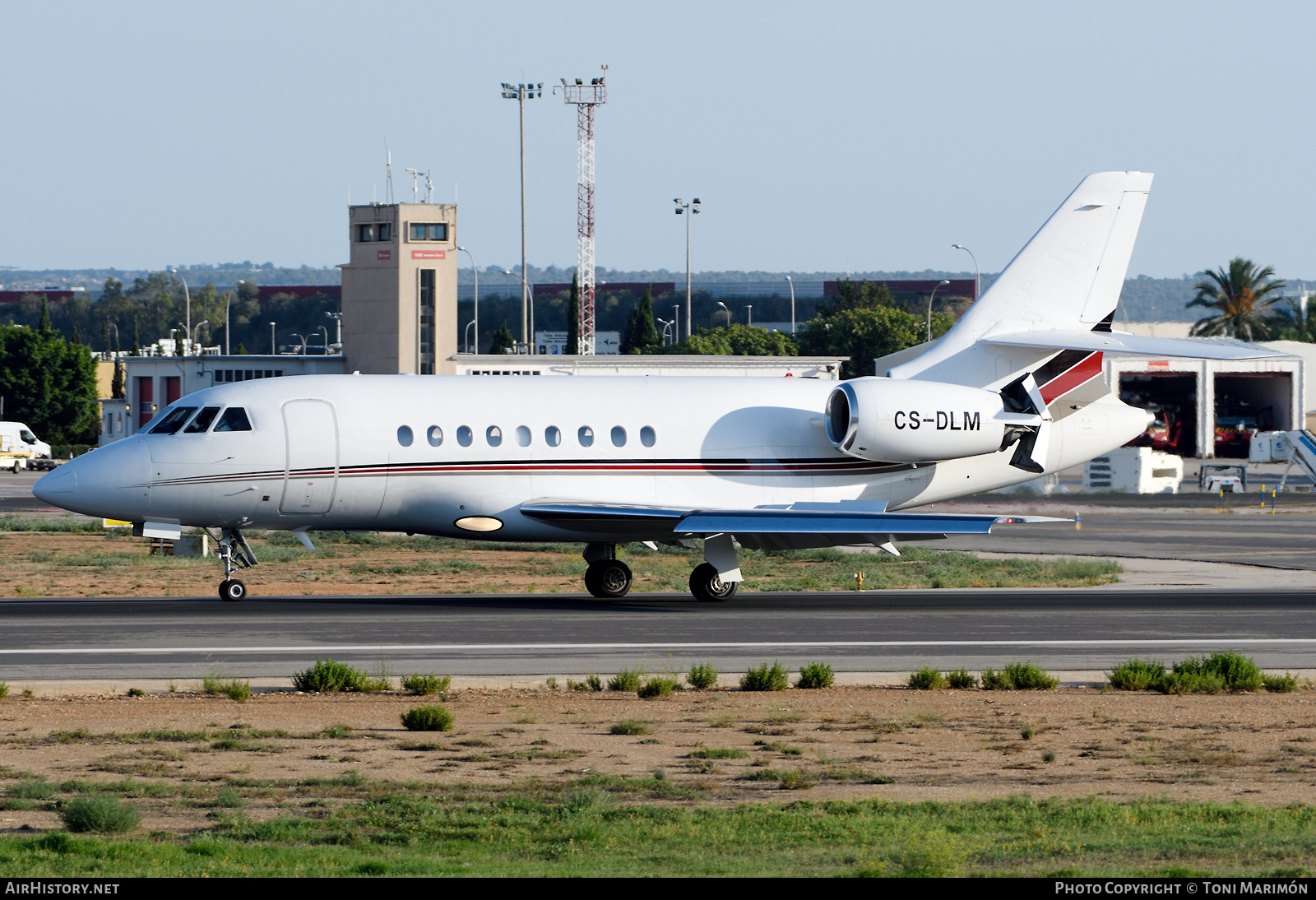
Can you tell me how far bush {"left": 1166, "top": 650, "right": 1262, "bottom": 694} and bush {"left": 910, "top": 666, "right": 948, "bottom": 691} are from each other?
258cm

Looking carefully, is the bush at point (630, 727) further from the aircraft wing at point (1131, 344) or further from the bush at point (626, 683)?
the aircraft wing at point (1131, 344)

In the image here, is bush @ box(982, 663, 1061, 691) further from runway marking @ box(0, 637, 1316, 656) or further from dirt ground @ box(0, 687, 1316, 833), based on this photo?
runway marking @ box(0, 637, 1316, 656)

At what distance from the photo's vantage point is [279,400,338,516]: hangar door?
2514 cm

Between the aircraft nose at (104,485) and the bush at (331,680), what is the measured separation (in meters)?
8.48

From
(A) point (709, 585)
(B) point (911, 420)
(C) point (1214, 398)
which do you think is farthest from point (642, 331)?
(A) point (709, 585)

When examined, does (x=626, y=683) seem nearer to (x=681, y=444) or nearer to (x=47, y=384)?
(x=681, y=444)

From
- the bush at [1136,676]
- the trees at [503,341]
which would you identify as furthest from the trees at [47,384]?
the bush at [1136,676]

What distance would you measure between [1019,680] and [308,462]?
12665 millimetres

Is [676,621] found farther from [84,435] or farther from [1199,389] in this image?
[84,435]

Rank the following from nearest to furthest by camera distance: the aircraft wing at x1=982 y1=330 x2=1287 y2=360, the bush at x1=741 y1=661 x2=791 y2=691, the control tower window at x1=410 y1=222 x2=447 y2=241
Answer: the bush at x1=741 y1=661 x2=791 y2=691, the aircraft wing at x1=982 y1=330 x2=1287 y2=360, the control tower window at x1=410 y1=222 x2=447 y2=241

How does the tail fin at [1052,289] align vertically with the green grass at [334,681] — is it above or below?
above

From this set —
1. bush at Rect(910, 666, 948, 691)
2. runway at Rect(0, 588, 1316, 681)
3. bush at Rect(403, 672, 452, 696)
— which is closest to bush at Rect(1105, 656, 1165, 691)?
runway at Rect(0, 588, 1316, 681)

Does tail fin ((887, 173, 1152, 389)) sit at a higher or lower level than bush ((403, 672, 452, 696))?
higher

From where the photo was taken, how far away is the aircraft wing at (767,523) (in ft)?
81.6
